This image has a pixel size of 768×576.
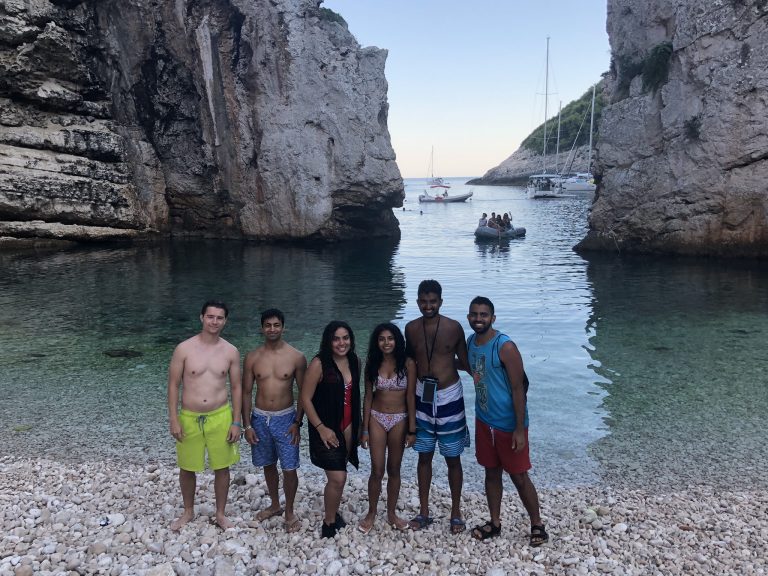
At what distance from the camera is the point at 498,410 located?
4.88 m

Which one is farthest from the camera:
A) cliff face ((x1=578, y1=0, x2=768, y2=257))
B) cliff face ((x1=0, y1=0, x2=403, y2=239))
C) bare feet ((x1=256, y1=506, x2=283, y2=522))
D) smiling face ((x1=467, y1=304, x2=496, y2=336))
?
cliff face ((x1=0, y1=0, x2=403, y2=239))

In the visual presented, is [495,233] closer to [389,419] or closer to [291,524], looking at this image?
[389,419]

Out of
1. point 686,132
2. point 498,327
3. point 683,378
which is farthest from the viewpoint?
point 686,132

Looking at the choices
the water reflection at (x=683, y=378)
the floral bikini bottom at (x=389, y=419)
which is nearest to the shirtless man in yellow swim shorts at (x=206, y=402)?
the floral bikini bottom at (x=389, y=419)

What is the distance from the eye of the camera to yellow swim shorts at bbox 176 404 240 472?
199 inches

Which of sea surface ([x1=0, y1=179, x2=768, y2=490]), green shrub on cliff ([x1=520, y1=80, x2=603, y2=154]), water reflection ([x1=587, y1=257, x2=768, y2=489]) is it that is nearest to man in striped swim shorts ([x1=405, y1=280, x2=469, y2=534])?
sea surface ([x1=0, y1=179, x2=768, y2=490])

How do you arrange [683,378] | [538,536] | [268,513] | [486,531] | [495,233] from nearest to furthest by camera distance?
[538,536] < [486,531] < [268,513] < [683,378] < [495,233]

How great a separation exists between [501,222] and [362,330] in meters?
24.7

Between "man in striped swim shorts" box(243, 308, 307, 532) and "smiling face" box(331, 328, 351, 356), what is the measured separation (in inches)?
14.4

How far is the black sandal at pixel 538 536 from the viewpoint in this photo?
16.4 ft

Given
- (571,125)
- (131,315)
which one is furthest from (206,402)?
(571,125)

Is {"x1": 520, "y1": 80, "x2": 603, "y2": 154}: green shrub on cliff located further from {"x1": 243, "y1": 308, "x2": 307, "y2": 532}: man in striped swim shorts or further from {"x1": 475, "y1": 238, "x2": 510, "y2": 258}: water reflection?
{"x1": 243, "y1": 308, "x2": 307, "y2": 532}: man in striped swim shorts

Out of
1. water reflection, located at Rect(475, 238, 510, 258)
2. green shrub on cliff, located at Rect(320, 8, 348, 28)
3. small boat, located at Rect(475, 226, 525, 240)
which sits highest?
green shrub on cliff, located at Rect(320, 8, 348, 28)

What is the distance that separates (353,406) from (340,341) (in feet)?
1.93
